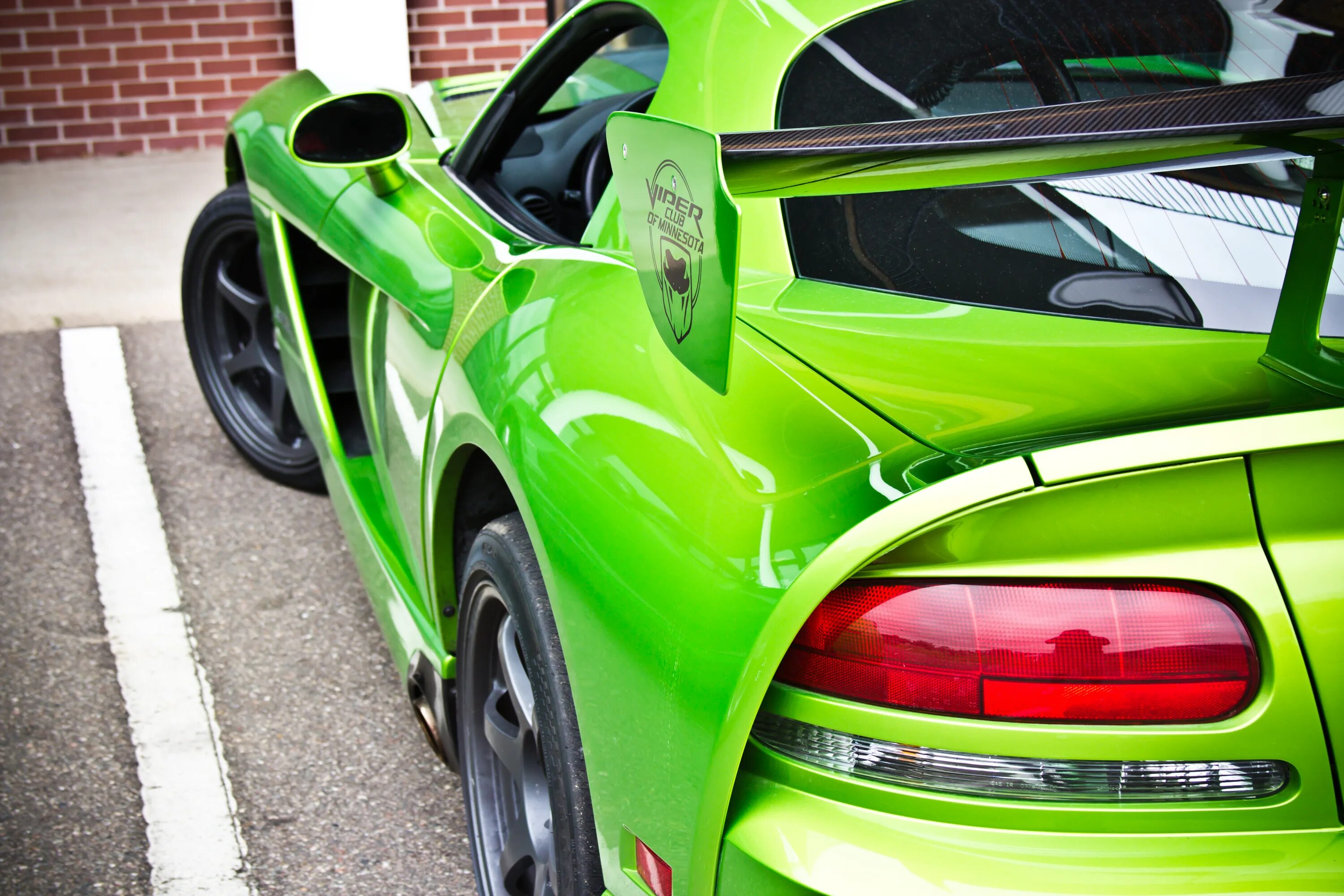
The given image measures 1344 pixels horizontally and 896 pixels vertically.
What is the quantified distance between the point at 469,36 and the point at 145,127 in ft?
6.49

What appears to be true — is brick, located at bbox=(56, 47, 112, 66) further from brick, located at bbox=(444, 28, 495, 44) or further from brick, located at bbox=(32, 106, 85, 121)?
brick, located at bbox=(444, 28, 495, 44)

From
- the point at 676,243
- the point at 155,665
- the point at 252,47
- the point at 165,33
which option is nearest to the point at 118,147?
the point at 165,33

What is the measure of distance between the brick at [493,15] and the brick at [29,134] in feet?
8.21

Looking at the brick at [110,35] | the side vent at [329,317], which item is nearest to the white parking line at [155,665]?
the side vent at [329,317]

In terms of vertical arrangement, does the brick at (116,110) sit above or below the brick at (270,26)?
below

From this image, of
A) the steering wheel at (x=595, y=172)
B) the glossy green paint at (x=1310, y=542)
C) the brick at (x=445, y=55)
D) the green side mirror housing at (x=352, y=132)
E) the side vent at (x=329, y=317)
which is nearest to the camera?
the glossy green paint at (x=1310, y=542)

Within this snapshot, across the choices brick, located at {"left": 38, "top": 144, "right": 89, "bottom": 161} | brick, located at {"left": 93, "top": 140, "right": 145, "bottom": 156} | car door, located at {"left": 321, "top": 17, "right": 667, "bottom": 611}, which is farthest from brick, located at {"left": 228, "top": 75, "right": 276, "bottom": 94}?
car door, located at {"left": 321, "top": 17, "right": 667, "bottom": 611}

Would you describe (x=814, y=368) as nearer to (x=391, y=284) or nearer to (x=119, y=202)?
(x=391, y=284)

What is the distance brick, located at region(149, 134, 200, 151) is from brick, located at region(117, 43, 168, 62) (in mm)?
454

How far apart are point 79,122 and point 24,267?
1882 mm

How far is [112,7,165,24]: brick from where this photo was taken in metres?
7.00

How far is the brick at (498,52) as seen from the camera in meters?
7.54

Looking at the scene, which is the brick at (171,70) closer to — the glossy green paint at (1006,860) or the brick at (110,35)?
the brick at (110,35)

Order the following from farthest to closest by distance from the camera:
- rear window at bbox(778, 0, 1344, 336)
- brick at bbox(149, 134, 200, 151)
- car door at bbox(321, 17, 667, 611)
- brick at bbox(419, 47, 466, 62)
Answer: brick at bbox(419, 47, 466, 62)
brick at bbox(149, 134, 200, 151)
car door at bbox(321, 17, 667, 611)
rear window at bbox(778, 0, 1344, 336)
